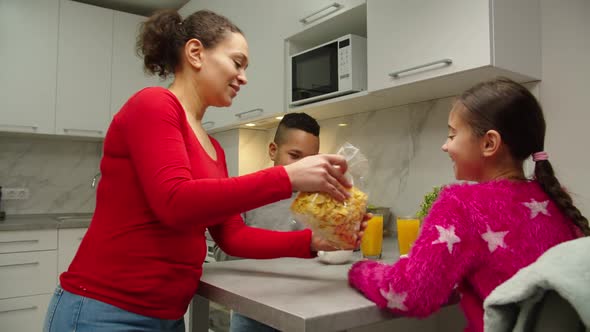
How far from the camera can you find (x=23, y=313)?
247 cm

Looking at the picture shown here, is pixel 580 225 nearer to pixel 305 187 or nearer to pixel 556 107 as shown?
pixel 305 187

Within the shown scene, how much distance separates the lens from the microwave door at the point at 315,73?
1.88m

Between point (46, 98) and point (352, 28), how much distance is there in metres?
2.02

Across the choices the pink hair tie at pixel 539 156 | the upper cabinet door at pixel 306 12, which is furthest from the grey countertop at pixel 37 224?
the pink hair tie at pixel 539 156

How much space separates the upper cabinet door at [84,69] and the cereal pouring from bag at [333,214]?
258 centimetres

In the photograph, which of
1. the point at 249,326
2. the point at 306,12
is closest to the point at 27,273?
the point at 249,326

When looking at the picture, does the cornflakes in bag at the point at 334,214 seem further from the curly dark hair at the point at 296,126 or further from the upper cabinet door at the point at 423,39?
the curly dark hair at the point at 296,126

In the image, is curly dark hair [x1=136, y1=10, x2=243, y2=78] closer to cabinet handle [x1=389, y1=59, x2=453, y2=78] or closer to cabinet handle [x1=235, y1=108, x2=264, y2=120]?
cabinet handle [x1=389, y1=59, x2=453, y2=78]

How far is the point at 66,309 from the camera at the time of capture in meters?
0.79

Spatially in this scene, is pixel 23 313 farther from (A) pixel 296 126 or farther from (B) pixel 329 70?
(B) pixel 329 70

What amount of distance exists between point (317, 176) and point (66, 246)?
2.37 metres

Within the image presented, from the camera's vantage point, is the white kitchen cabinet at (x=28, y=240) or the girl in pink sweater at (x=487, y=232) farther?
the white kitchen cabinet at (x=28, y=240)

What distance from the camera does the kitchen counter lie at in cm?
65

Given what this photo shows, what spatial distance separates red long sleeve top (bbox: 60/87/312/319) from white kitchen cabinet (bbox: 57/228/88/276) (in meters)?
→ 1.99
